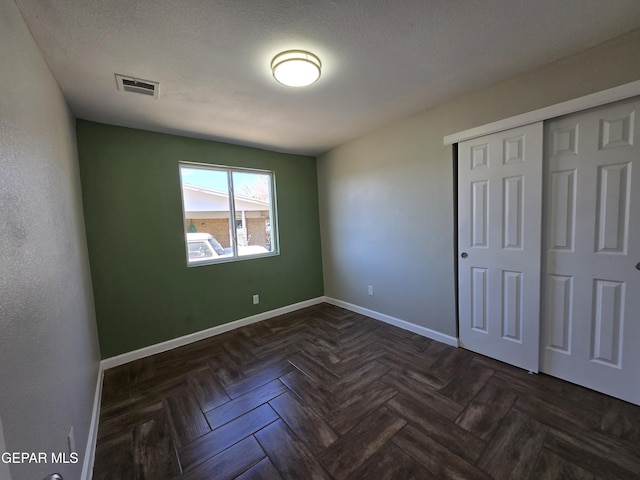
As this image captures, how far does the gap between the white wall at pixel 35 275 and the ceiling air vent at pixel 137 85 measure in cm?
38

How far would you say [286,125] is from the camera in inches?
107

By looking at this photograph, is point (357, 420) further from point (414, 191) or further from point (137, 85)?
point (137, 85)

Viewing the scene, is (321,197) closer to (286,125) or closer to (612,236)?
(286,125)

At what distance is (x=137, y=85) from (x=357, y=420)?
114 inches

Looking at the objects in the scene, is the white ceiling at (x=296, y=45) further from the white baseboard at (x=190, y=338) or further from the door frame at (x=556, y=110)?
the white baseboard at (x=190, y=338)

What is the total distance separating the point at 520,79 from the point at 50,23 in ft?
10.2

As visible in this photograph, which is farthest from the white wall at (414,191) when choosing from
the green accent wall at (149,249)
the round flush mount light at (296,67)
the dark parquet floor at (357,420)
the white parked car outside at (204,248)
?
the white parked car outside at (204,248)

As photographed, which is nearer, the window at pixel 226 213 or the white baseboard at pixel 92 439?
the white baseboard at pixel 92 439

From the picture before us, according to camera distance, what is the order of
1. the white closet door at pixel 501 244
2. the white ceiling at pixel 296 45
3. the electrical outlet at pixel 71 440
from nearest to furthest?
1. the electrical outlet at pixel 71 440
2. the white ceiling at pixel 296 45
3. the white closet door at pixel 501 244

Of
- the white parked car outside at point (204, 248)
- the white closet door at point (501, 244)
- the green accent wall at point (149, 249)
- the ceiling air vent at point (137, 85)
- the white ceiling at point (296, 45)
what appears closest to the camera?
the white ceiling at point (296, 45)

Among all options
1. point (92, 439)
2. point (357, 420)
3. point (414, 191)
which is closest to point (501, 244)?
point (414, 191)

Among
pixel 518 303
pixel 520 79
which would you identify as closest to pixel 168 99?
pixel 520 79

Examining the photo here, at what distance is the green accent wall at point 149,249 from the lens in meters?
2.42

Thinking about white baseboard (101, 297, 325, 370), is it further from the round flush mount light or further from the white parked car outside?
the round flush mount light
